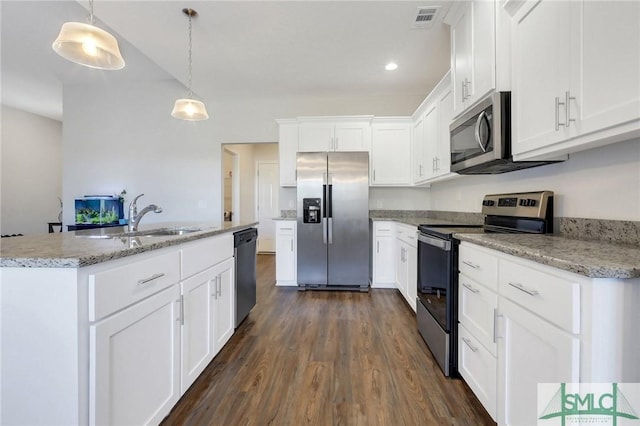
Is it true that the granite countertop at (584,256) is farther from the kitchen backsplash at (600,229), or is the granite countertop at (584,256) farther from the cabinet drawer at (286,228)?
the cabinet drawer at (286,228)

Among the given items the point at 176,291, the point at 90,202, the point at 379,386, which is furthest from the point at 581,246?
the point at 90,202

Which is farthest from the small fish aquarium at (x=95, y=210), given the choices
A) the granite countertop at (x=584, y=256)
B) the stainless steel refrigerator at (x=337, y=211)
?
the granite countertop at (x=584, y=256)

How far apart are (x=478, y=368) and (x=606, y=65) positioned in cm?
147

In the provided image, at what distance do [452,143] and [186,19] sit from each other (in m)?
2.59

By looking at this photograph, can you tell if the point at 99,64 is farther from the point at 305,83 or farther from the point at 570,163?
the point at 570,163

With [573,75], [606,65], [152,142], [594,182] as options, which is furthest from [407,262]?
[152,142]

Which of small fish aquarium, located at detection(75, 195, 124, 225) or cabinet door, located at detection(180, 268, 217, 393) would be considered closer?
cabinet door, located at detection(180, 268, 217, 393)

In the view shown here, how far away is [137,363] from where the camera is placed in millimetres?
1185

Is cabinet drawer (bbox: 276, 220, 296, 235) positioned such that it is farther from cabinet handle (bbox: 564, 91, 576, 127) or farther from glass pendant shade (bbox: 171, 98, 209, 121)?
cabinet handle (bbox: 564, 91, 576, 127)

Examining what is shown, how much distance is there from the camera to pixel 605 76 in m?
1.06

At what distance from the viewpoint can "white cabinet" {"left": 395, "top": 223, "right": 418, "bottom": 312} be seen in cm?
281

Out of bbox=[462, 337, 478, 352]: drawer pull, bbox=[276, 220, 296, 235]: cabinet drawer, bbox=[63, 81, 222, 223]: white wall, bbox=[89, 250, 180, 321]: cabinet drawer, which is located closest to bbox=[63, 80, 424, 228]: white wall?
bbox=[63, 81, 222, 223]: white wall

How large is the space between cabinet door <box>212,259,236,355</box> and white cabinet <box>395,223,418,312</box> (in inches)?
65.1

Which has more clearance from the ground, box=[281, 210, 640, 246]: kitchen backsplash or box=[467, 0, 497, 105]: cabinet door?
box=[467, 0, 497, 105]: cabinet door
